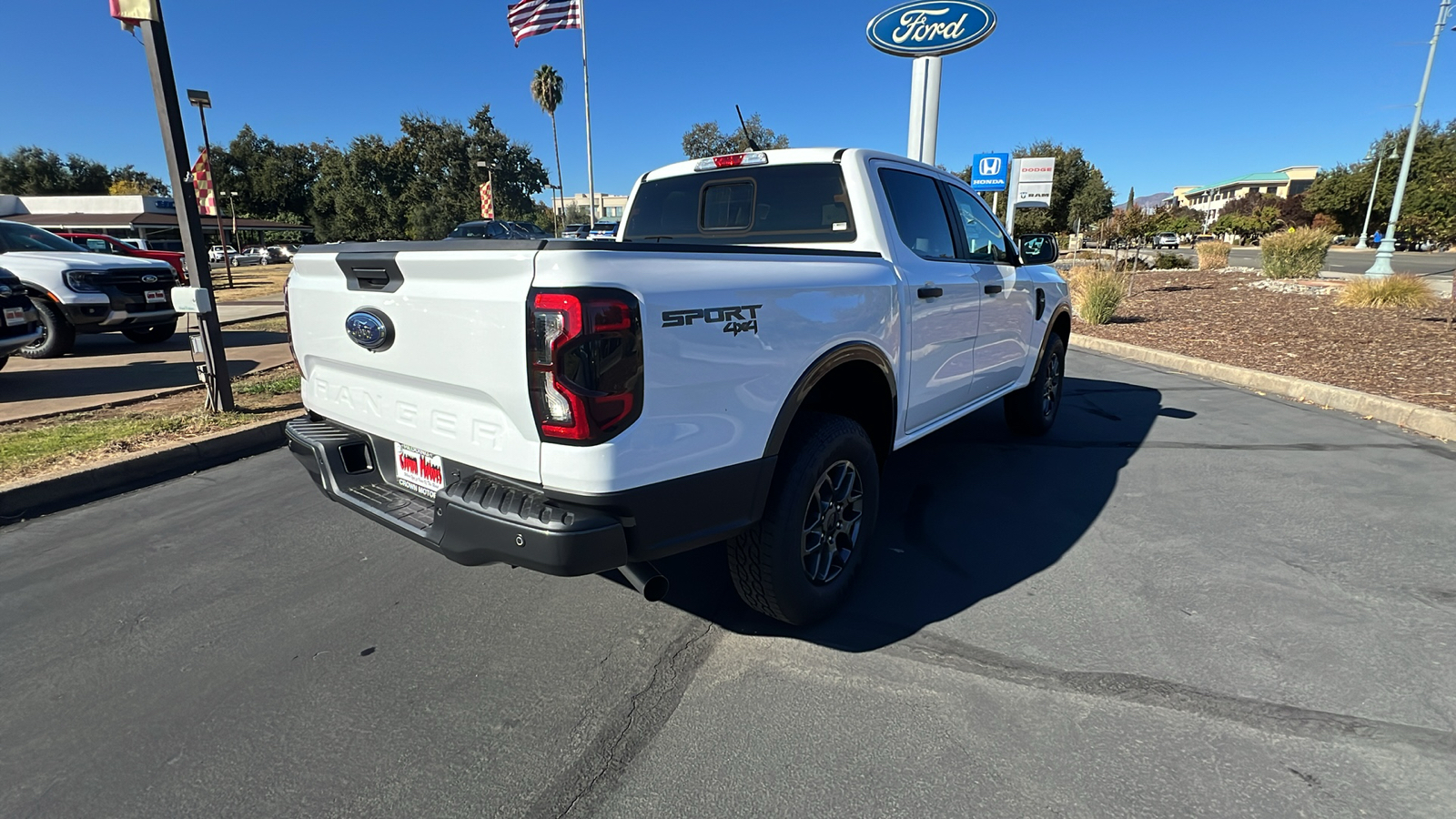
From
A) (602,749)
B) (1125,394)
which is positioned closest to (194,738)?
(602,749)

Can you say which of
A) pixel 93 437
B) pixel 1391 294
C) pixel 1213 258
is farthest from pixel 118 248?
pixel 1213 258

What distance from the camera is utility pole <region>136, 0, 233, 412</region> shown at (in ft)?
16.5

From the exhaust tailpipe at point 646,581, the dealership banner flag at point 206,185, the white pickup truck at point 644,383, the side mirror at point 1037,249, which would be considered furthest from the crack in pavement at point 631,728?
the dealership banner flag at point 206,185

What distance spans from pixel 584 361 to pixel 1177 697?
2.28 m

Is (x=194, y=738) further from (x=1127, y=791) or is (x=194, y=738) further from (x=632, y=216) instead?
(x=632, y=216)

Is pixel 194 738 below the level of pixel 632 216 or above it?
below

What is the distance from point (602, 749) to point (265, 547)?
2.44m

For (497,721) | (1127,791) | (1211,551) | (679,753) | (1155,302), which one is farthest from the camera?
(1155,302)

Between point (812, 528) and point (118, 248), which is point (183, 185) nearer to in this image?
point (812, 528)

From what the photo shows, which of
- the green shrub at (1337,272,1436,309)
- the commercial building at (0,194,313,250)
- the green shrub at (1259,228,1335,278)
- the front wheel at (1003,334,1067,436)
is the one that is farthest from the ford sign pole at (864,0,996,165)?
the commercial building at (0,194,313,250)

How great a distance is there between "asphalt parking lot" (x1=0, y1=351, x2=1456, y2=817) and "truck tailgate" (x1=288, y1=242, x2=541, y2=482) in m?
0.85

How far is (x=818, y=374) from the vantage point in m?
2.59

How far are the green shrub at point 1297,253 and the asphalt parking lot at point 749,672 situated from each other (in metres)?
17.2

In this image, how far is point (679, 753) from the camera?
2127 millimetres
